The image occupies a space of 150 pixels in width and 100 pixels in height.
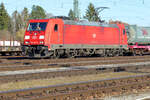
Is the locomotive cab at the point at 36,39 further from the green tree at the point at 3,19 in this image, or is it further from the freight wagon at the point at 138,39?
the green tree at the point at 3,19

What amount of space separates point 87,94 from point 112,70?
740 centimetres

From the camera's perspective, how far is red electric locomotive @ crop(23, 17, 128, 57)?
22.3 metres

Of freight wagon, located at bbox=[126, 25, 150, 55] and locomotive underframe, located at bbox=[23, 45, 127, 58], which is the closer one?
locomotive underframe, located at bbox=[23, 45, 127, 58]

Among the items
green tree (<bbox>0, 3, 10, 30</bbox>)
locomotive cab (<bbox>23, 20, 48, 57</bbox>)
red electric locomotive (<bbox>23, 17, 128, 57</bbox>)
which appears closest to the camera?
locomotive cab (<bbox>23, 20, 48, 57</bbox>)

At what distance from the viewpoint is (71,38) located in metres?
24.2

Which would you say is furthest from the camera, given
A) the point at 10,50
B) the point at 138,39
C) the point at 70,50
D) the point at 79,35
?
the point at 10,50

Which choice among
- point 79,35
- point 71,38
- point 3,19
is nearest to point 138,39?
point 79,35

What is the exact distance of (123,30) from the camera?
2967 centimetres

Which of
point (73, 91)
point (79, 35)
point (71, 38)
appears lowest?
point (73, 91)

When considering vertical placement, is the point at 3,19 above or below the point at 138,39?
above

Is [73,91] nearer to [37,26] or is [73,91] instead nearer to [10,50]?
[37,26]

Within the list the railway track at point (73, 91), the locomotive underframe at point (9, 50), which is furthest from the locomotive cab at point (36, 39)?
the railway track at point (73, 91)

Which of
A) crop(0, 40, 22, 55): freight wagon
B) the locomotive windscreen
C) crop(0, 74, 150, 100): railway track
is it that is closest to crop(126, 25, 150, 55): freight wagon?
the locomotive windscreen

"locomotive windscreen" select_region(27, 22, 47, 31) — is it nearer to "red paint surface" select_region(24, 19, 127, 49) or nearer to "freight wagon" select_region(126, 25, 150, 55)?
"red paint surface" select_region(24, 19, 127, 49)
